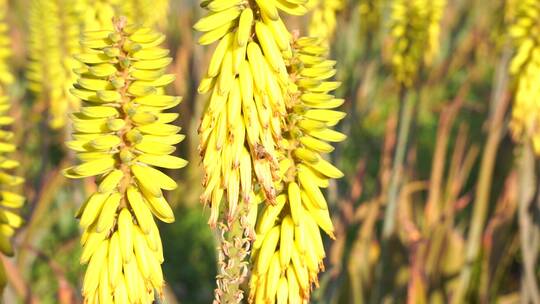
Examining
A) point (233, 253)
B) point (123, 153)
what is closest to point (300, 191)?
point (233, 253)

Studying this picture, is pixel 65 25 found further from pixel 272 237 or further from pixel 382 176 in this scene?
pixel 272 237

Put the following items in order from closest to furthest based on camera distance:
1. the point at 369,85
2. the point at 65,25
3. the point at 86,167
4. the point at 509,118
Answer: the point at 86,167 < the point at 509,118 < the point at 65,25 < the point at 369,85

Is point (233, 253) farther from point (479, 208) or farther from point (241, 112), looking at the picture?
point (479, 208)

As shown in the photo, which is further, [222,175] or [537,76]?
[537,76]

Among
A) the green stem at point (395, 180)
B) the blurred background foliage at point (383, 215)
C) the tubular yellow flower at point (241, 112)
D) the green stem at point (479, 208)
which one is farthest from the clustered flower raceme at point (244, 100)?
the green stem at point (479, 208)

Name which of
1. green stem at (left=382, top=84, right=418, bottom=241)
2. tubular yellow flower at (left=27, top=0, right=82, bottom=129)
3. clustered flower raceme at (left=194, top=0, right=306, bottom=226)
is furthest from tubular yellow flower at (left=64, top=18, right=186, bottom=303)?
tubular yellow flower at (left=27, top=0, right=82, bottom=129)

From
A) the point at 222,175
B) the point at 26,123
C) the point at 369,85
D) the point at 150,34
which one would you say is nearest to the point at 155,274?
the point at 222,175

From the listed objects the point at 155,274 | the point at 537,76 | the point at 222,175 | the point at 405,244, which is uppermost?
the point at 537,76
